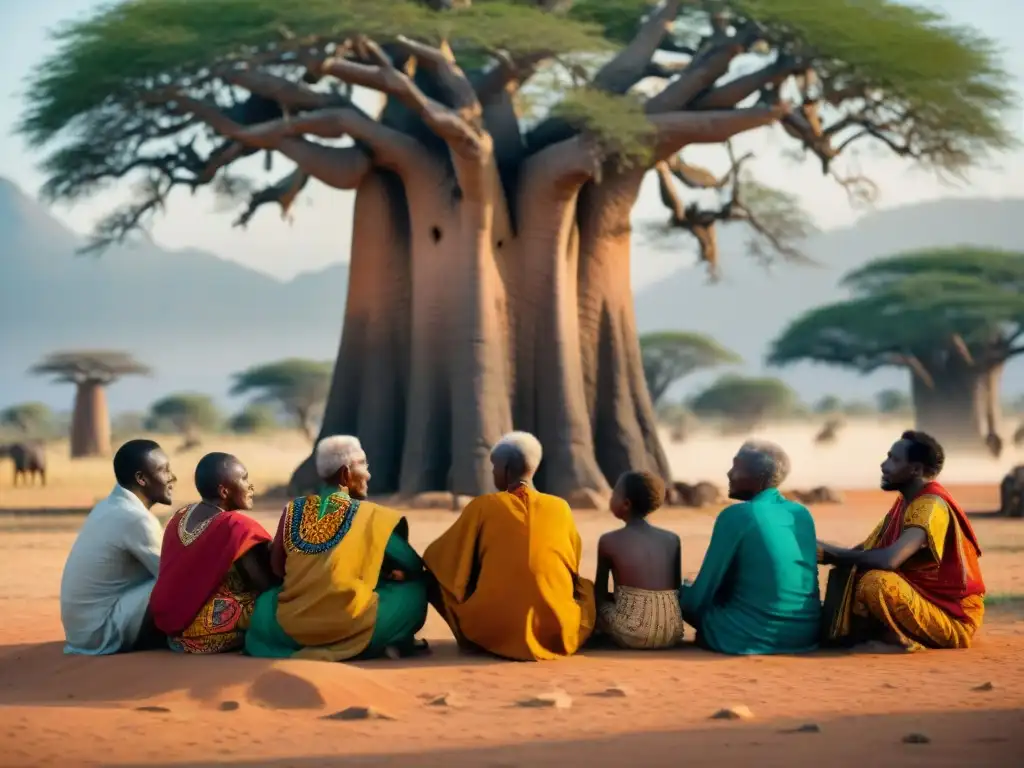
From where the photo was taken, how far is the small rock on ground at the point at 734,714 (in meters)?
5.97

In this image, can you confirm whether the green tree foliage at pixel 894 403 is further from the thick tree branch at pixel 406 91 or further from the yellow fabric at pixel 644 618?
the yellow fabric at pixel 644 618

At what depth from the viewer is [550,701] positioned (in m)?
6.29

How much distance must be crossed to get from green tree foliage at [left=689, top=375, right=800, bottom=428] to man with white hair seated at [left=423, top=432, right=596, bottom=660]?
5670 cm

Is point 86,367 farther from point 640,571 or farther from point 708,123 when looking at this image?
point 640,571

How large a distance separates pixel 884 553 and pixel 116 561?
337 centimetres

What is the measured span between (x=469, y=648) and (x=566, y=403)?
11.5m

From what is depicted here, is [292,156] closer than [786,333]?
Yes

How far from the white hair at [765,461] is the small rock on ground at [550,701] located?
162 centimetres

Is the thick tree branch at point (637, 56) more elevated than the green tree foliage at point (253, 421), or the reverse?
the thick tree branch at point (637, 56)

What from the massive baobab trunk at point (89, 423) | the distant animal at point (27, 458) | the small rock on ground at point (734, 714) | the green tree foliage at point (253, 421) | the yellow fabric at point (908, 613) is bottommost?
the small rock on ground at point (734, 714)

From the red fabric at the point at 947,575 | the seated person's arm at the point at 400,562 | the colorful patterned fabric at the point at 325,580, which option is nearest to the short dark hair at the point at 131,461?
the colorful patterned fabric at the point at 325,580

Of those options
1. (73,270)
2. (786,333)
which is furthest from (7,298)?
(786,333)

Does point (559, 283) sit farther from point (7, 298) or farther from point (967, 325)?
point (7, 298)

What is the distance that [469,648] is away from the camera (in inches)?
301
